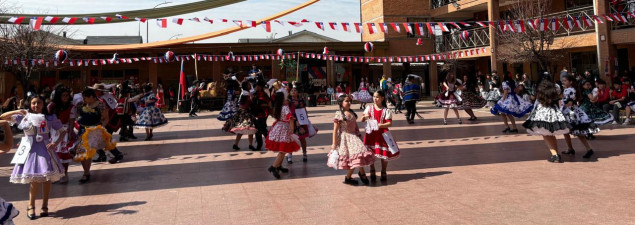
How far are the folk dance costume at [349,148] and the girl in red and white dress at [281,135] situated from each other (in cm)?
103

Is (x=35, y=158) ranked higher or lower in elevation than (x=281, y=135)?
lower

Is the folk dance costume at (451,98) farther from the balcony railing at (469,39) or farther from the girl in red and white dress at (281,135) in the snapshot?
the balcony railing at (469,39)

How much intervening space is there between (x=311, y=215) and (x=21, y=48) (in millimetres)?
20314

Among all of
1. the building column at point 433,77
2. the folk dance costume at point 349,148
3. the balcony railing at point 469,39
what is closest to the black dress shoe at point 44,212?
the folk dance costume at point 349,148

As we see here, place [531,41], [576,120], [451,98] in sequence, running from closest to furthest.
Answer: [576,120]
[451,98]
[531,41]

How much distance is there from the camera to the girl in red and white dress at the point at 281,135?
7250mm

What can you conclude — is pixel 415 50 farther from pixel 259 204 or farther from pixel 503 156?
pixel 259 204

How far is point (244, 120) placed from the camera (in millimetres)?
10242

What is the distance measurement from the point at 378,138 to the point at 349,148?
0.54 meters

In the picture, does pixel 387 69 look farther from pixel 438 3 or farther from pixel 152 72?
pixel 152 72

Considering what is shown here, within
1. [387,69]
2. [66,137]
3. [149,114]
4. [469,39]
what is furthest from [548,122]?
[387,69]

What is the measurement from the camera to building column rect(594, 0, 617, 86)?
19.2 metres

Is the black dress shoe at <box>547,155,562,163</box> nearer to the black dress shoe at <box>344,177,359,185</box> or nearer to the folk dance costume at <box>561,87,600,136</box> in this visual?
the folk dance costume at <box>561,87,600,136</box>

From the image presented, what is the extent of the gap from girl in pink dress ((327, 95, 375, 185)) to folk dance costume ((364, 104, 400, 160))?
154 mm
